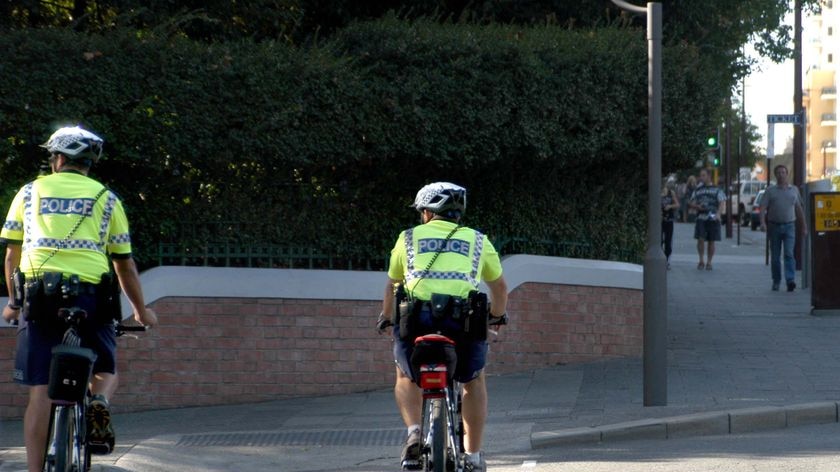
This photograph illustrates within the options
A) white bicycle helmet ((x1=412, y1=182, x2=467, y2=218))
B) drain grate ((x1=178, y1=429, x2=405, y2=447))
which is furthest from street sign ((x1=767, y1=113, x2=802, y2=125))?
white bicycle helmet ((x1=412, y1=182, x2=467, y2=218))

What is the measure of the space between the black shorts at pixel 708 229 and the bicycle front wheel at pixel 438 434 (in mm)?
18037

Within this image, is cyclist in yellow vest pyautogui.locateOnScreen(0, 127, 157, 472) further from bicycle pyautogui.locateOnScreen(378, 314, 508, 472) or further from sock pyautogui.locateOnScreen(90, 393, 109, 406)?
bicycle pyautogui.locateOnScreen(378, 314, 508, 472)

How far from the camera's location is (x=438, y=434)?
6.46 metres

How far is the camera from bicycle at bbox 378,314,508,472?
646cm

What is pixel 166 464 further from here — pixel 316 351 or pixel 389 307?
pixel 316 351

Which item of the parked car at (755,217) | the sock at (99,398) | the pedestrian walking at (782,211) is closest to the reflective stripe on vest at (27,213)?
the sock at (99,398)

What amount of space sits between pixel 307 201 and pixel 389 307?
14.6 ft

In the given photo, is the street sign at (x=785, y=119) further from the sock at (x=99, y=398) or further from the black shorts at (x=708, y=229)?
the sock at (x=99, y=398)

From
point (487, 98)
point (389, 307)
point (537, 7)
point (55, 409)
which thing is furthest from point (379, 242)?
point (55, 409)

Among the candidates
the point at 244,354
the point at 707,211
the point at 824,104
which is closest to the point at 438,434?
the point at 244,354

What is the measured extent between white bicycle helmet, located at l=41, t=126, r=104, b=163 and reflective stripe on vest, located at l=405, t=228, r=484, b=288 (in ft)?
5.15

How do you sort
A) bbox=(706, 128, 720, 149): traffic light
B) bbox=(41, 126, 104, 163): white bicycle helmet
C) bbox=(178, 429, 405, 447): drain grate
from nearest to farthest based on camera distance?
bbox=(41, 126, 104, 163): white bicycle helmet, bbox=(178, 429, 405, 447): drain grate, bbox=(706, 128, 720, 149): traffic light

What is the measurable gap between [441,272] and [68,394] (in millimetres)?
1854

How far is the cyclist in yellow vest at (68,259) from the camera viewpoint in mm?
6227
